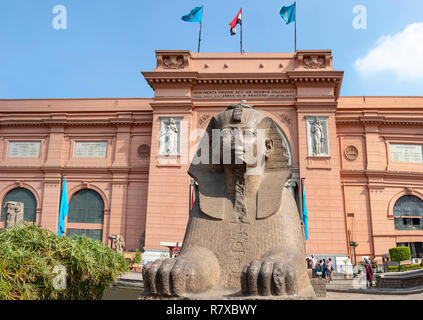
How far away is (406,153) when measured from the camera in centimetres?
2430

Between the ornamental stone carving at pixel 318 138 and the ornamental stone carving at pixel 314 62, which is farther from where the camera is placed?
the ornamental stone carving at pixel 314 62

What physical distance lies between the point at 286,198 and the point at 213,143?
46.5 inches

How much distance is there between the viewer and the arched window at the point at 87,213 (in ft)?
79.2

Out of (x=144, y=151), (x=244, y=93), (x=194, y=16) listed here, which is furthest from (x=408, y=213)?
(x=194, y=16)

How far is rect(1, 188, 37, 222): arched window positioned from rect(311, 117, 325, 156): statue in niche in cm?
1792

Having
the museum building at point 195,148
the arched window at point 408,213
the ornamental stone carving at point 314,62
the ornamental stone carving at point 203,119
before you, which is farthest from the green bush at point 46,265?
the arched window at point 408,213

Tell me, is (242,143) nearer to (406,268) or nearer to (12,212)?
(12,212)

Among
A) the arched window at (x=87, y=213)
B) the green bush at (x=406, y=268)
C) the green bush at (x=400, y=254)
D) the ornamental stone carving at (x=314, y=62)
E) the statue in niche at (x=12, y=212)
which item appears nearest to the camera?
the green bush at (x=406, y=268)

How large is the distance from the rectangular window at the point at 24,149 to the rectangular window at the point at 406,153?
75.5 feet

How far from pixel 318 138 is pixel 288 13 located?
9515 mm

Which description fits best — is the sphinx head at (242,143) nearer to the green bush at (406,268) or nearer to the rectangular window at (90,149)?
the green bush at (406,268)

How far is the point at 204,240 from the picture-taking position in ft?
15.6
